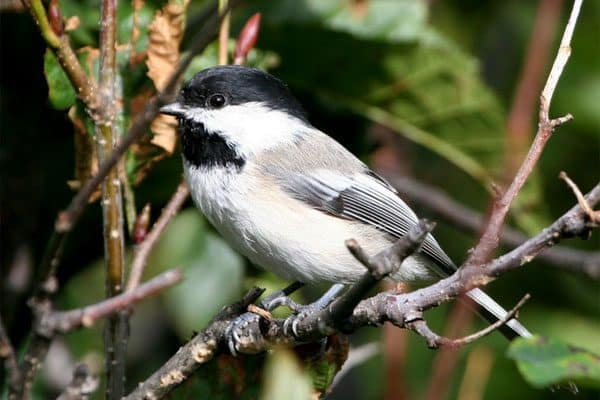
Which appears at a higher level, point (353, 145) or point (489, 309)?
point (353, 145)

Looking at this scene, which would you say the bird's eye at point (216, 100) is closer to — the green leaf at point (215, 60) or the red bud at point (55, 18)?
the green leaf at point (215, 60)

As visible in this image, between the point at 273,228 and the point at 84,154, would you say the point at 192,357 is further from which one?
the point at 84,154

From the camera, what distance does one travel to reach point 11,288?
2639mm

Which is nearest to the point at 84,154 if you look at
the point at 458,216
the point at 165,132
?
the point at 165,132

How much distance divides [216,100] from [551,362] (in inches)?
50.9

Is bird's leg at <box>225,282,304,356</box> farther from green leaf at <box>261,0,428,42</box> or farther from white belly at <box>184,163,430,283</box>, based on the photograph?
green leaf at <box>261,0,428,42</box>

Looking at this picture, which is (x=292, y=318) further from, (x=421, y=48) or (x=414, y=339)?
(x=414, y=339)

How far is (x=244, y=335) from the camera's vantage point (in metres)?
1.79

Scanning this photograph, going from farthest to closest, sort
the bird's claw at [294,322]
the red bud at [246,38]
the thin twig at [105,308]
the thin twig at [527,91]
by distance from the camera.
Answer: the thin twig at [527,91] < the red bud at [246,38] < the bird's claw at [294,322] < the thin twig at [105,308]

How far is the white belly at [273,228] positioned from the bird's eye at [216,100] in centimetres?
18

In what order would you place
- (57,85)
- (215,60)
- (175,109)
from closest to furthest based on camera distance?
(57,85), (175,109), (215,60)

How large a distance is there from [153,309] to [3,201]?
0.88 m

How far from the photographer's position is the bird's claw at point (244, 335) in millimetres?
1761

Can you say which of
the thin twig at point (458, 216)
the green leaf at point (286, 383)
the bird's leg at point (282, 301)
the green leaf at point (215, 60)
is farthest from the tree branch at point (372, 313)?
the thin twig at point (458, 216)
